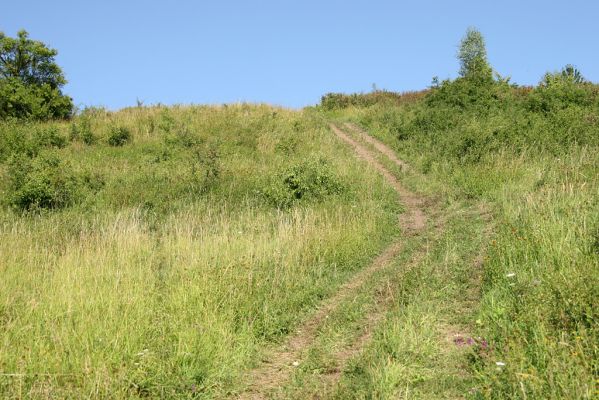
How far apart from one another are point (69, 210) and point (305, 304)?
9.14 meters

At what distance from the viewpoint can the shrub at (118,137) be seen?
22.5 m

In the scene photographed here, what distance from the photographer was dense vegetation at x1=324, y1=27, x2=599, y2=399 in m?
4.39

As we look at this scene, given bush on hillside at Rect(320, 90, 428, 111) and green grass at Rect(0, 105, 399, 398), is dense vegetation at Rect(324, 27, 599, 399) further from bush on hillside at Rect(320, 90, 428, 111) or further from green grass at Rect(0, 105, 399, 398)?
bush on hillside at Rect(320, 90, 428, 111)

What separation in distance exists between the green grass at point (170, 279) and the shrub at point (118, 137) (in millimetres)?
6568

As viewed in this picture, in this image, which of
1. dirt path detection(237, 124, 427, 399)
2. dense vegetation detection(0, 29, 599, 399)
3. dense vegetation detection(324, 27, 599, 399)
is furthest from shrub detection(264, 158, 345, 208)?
dense vegetation detection(324, 27, 599, 399)

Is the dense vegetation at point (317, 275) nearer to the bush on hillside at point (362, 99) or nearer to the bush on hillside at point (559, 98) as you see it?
the bush on hillside at point (559, 98)

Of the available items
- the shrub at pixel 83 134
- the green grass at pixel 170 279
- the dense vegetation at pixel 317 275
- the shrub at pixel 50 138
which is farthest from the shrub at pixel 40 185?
the shrub at pixel 83 134

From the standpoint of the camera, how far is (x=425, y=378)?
484 centimetres

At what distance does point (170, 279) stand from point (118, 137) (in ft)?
56.0

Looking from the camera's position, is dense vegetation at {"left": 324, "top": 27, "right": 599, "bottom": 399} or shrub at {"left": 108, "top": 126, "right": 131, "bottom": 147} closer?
dense vegetation at {"left": 324, "top": 27, "right": 599, "bottom": 399}

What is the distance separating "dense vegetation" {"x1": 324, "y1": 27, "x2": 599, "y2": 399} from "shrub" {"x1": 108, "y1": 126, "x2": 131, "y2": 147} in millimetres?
11385

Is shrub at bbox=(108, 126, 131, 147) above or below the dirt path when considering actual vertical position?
above

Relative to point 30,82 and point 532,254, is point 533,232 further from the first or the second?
point 30,82

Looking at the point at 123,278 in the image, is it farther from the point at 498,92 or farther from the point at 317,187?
the point at 498,92
